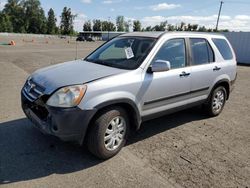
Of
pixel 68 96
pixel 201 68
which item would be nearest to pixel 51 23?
pixel 201 68

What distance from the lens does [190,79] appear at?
4973 millimetres

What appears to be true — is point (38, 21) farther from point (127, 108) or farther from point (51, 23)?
point (127, 108)

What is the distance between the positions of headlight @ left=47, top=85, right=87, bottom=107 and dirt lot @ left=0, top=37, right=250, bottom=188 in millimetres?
929

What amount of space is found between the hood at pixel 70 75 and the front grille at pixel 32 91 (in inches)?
2.1

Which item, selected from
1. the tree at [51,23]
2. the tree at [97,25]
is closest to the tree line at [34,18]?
the tree at [51,23]

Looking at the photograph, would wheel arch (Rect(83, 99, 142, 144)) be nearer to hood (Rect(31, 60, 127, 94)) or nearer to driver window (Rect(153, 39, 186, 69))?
hood (Rect(31, 60, 127, 94))

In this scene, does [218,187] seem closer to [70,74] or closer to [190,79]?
[190,79]

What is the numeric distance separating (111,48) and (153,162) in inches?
93.5

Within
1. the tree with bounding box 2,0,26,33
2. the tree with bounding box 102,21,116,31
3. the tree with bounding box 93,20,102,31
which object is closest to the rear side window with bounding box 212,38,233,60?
the tree with bounding box 2,0,26,33

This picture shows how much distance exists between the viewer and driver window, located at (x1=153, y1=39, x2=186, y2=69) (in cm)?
452

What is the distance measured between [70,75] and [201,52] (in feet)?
9.41

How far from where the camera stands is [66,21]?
11975cm

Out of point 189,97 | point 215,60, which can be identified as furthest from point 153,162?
point 215,60

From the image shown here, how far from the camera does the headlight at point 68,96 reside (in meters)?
3.44
